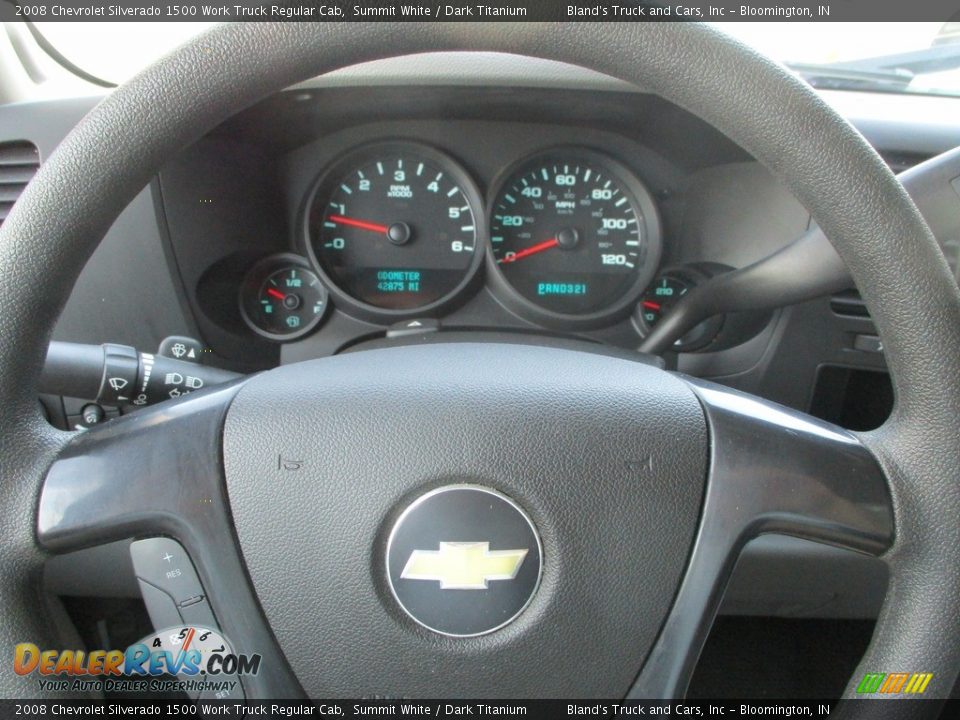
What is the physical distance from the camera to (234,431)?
863 millimetres

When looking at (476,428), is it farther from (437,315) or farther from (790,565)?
(437,315)

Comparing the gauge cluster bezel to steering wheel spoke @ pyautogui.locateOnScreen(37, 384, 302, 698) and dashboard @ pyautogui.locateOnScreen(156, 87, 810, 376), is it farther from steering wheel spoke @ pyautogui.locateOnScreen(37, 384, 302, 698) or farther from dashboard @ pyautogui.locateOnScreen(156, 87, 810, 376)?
steering wheel spoke @ pyautogui.locateOnScreen(37, 384, 302, 698)

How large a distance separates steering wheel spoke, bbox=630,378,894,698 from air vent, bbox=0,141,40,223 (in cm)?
149

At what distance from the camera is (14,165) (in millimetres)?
1673

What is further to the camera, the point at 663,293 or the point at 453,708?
the point at 663,293

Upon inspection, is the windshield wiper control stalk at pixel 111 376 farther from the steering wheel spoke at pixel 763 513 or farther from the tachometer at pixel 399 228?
the tachometer at pixel 399 228

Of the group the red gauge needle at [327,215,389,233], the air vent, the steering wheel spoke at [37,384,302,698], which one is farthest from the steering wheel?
the red gauge needle at [327,215,389,233]

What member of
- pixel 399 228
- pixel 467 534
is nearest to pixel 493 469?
pixel 467 534

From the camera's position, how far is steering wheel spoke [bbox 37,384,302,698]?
79cm

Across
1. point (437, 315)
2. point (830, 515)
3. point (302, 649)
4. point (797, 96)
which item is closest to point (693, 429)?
point (830, 515)

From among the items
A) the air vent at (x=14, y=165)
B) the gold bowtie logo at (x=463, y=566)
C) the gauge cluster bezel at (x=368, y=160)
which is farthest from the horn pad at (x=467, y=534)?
the gauge cluster bezel at (x=368, y=160)

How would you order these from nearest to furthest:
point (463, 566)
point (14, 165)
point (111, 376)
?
point (463, 566) → point (111, 376) → point (14, 165)

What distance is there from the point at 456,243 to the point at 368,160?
328 mm

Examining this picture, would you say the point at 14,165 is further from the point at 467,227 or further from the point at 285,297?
the point at 467,227
